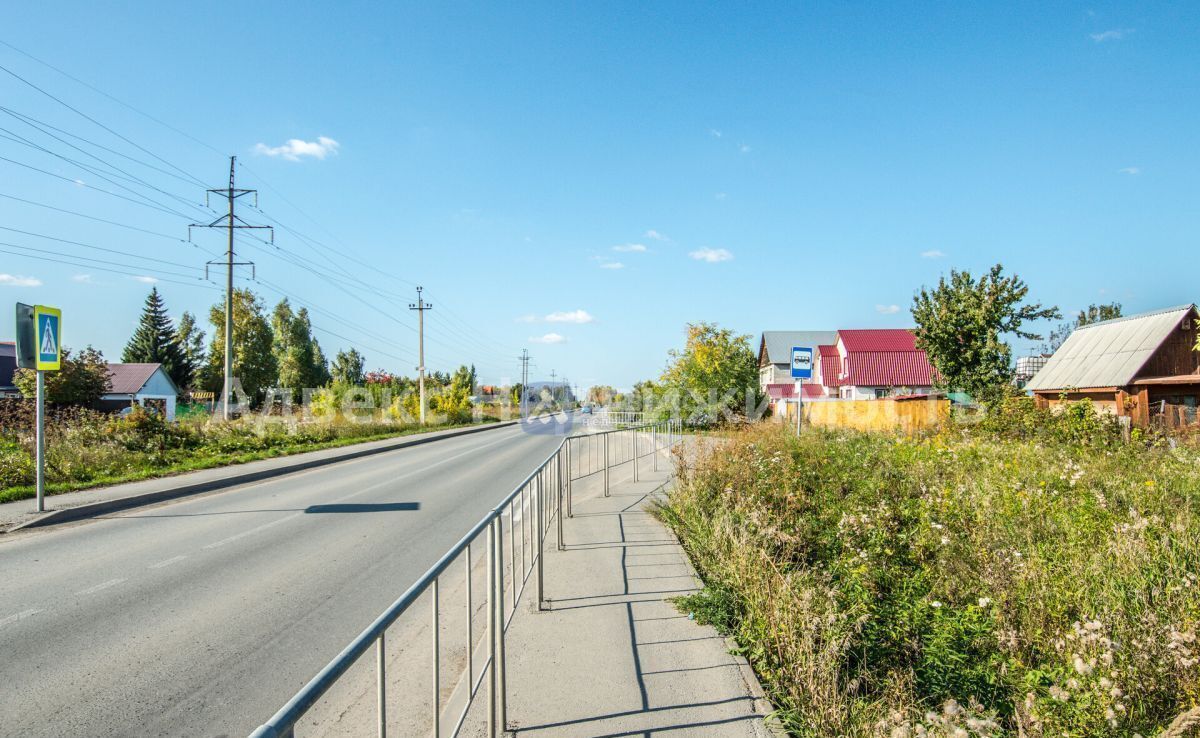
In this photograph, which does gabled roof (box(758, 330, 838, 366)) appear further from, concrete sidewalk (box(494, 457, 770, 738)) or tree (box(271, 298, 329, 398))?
concrete sidewalk (box(494, 457, 770, 738))

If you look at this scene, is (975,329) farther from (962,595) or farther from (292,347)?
(292,347)

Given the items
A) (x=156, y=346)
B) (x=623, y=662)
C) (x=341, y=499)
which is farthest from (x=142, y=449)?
(x=156, y=346)

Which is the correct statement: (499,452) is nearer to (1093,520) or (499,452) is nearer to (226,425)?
(226,425)

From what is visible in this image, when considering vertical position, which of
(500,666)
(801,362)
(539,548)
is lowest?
(500,666)

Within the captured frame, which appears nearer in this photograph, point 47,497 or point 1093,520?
point 1093,520

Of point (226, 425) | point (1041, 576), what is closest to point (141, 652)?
point (1041, 576)

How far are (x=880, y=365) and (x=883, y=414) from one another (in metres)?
24.0

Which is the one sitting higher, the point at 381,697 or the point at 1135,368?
the point at 1135,368

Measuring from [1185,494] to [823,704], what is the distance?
6747 millimetres

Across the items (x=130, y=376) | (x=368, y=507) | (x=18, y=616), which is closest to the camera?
(x=18, y=616)

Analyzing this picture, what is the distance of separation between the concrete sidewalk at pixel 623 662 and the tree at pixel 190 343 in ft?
226

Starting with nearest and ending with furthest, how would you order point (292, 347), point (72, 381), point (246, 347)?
point (72, 381)
point (246, 347)
point (292, 347)

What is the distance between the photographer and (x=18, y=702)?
3816mm

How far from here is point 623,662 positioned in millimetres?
4289
